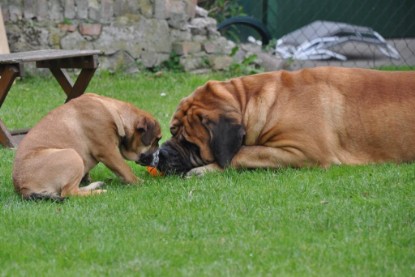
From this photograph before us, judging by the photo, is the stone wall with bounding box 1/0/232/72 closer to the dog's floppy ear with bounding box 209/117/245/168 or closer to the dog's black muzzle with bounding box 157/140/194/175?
the dog's black muzzle with bounding box 157/140/194/175

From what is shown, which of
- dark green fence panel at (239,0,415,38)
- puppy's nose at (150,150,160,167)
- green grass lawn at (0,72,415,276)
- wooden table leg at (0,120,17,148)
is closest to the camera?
green grass lawn at (0,72,415,276)

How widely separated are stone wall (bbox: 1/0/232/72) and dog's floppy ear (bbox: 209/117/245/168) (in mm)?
5698

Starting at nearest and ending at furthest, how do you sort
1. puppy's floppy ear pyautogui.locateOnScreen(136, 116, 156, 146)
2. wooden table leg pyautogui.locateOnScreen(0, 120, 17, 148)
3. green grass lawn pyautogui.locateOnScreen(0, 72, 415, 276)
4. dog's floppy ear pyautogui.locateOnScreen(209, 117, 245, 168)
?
green grass lawn pyautogui.locateOnScreen(0, 72, 415, 276)
dog's floppy ear pyautogui.locateOnScreen(209, 117, 245, 168)
puppy's floppy ear pyautogui.locateOnScreen(136, 116, 156, 146)
wooden table leg pyautogui.locateOnScreen(0, 120, 17, 148)

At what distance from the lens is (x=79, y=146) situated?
699 centimetres

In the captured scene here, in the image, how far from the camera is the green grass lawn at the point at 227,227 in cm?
488

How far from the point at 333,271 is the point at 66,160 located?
8.49 ft

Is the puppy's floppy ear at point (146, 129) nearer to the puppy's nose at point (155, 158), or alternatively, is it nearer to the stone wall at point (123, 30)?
the puppy's nose at point (155, 158)

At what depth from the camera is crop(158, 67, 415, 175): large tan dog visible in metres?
7.19

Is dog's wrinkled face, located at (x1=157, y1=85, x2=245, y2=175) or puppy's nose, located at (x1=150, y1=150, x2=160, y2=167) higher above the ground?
dog's wrinkled face, located at (x1=157, y1=85, x2=245, y2=175)

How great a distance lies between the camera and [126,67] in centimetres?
1283

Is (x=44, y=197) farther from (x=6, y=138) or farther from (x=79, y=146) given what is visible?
(x=6, y=138)

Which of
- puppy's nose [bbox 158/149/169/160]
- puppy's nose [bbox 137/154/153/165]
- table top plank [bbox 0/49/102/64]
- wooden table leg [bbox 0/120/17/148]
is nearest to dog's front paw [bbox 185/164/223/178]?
puppy's nose [bbox 158/149/169/160]

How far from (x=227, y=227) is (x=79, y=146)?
1.84 meters

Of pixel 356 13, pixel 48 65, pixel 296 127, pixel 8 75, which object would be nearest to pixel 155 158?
pixel 296 127
